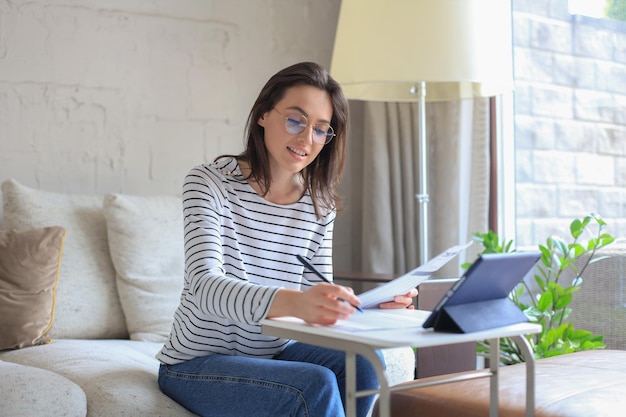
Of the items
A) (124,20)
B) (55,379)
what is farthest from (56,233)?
(124,20)

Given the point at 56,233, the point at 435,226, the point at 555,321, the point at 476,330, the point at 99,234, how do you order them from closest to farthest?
the point at 476,330, the point at 56,233, the point at 99,234, the point at 555,321, the point at 435,226

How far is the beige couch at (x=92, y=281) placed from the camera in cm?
224

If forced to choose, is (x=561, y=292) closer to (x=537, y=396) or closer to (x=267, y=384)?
(x=537, y=396)

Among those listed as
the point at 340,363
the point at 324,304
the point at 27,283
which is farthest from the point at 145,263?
the point at 324,304

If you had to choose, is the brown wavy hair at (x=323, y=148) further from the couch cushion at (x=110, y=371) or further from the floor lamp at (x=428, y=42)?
the floor lamp at (x=428, y=42)

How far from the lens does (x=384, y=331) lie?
1260 mm

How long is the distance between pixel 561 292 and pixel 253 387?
4.59 ft

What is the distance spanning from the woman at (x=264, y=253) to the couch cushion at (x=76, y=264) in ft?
2.63

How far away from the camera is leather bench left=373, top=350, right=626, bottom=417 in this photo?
1576mm

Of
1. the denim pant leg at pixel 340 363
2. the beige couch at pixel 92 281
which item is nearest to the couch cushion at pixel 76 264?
the beige couch at pixel 92 281

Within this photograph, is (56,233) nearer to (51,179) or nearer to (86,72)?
(51,179)

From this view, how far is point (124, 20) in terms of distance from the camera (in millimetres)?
3051


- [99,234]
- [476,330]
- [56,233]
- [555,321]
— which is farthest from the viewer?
[555,321]

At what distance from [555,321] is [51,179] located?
1.76 meters
